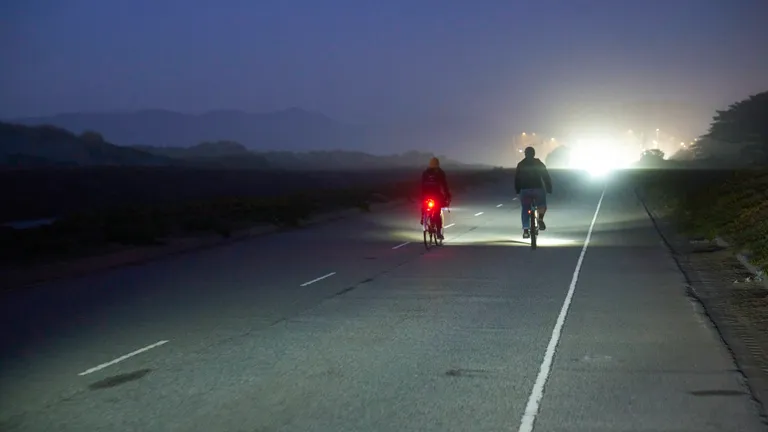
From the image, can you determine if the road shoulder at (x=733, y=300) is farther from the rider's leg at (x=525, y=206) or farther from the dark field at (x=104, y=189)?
the dark field at (x=104, y=189)

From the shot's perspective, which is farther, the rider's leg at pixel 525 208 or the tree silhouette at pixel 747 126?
the tree silhouette at pixel 747 126

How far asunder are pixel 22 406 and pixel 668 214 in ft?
111

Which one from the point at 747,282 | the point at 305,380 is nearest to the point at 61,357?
the point at 305,380

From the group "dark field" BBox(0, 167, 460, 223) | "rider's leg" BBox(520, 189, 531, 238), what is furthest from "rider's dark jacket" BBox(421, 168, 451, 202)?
"dark field" BBox(0, 167, 460, 223)

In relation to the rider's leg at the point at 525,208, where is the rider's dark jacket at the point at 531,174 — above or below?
above

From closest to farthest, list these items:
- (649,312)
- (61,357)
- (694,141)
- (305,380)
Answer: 1. (305,380)
2. (61,357)
3. (649,312)
4. (694,141)

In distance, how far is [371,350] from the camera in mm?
11180

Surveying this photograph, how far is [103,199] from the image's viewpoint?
227ft

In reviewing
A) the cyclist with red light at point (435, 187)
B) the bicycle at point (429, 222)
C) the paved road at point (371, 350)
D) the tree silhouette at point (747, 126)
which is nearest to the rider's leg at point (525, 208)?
the cyclist with red light at point (435, 187)

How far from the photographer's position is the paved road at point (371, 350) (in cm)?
827

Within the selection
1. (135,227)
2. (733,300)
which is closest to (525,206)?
(733,300)

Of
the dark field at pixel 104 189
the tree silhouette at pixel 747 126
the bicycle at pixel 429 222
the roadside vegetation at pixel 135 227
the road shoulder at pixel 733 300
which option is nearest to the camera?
the road shoulder at pixel 733 300

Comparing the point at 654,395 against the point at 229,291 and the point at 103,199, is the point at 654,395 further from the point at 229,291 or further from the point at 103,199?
the point at 103,199

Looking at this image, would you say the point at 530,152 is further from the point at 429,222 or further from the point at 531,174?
the point at 429,222
